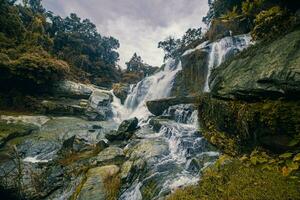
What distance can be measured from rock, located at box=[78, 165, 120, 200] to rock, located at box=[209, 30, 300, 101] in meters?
5.21

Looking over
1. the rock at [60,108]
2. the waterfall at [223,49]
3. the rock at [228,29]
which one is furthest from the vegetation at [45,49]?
the rock at [228,29]

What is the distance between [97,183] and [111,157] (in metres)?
2.35

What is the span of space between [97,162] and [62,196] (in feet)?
6.58

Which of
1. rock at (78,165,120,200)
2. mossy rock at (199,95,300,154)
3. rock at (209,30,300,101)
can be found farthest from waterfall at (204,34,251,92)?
rock at (78,165,120,200)

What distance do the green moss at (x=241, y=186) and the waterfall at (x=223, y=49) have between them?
15.2m

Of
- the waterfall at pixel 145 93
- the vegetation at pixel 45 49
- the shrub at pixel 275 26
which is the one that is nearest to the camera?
the shrub at pixel 275 26

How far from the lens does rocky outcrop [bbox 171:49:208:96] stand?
23.6m

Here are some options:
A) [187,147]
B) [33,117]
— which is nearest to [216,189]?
[187,147]

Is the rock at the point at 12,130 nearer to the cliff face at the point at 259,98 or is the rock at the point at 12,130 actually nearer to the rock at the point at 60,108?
the rock at the point at 60,108

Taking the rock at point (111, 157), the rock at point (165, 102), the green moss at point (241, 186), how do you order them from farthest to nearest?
the rock at point (165, 102) → the rock at point (111, 157) → the green moss at point (241, 186)

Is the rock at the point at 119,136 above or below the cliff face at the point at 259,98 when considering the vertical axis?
below

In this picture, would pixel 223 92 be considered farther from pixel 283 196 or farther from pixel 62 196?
pixel 62 196

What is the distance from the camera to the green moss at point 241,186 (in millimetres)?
5721

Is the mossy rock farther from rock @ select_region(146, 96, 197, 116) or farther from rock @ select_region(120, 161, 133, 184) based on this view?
rock @ select_region(146, 96, 197, 116)
